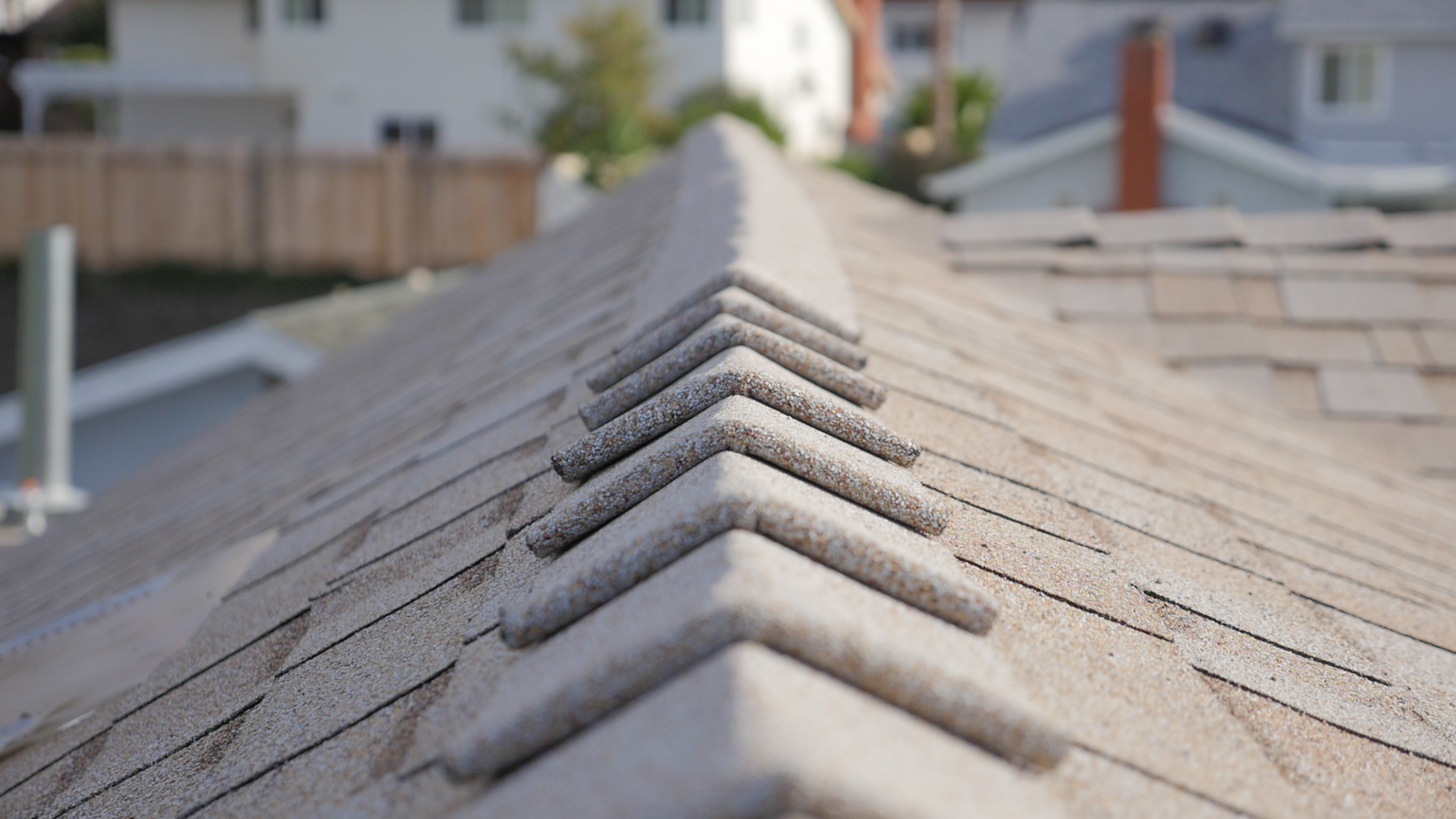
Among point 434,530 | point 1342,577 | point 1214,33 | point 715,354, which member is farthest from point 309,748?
point 1214,33

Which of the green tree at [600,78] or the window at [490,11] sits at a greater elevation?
the window at [490,11]

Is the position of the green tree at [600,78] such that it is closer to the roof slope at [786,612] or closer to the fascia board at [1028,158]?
the fascia board at [1028,158]

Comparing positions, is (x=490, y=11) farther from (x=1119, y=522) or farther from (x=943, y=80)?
(x=1119, y=522)

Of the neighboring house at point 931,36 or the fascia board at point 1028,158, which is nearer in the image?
the fascia board at point 1028,158

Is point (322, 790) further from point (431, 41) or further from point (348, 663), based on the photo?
point (431, 41)

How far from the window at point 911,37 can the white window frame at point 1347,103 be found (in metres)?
32.7

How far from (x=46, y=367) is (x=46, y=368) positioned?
0.01 metres

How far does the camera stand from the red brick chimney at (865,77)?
48.8 meters

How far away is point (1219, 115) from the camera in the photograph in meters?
31.4

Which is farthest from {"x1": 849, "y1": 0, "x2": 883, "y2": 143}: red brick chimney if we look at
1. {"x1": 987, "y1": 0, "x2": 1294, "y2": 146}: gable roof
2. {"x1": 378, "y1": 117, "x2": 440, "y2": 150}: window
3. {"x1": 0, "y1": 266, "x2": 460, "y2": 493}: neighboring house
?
{"x1": 0, "y1": 266, "x2": 460, "y2": 493}: neighboring house

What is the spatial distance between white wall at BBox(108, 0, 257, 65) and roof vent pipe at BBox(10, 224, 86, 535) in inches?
1023

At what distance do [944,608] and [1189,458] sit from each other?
2219 millimetres

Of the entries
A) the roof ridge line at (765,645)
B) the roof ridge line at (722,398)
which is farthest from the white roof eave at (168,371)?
the roof ridge line at (765,645)

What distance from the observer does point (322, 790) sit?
4.75 feet
